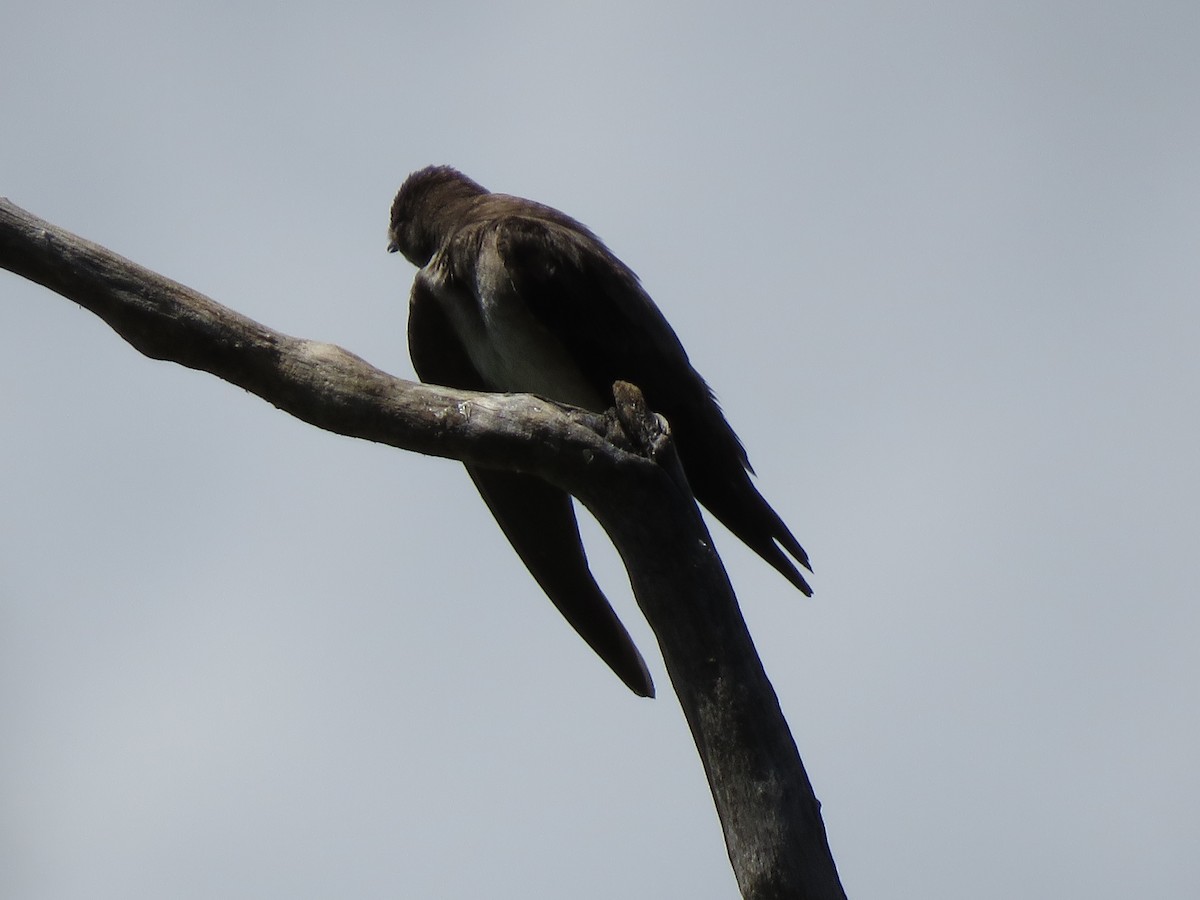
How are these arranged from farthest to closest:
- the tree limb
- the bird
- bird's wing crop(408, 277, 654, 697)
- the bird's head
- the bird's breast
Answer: the bird's head
the bird's breast
the bird
bird's wing crop(408, 277, 654, 697)
the tree limb

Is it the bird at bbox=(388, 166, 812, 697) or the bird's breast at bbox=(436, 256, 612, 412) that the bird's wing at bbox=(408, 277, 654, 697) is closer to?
the bird at bbox=(388, 166, 812, 697)

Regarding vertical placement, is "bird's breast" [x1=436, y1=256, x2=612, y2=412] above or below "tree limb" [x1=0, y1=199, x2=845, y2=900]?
above

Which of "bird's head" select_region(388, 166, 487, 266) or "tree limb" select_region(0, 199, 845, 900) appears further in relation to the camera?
"bird's head" select_region(388, 166, 487, 266)

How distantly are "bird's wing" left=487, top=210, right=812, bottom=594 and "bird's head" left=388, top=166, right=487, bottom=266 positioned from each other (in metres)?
1.13

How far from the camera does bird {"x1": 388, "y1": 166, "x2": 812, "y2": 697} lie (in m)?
5.04

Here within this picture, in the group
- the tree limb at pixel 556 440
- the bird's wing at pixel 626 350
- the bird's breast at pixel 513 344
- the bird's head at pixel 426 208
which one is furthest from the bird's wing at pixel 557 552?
the tree limb at pixel 556 440

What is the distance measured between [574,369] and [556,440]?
1704 mm

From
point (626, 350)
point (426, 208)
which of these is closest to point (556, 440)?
point (626, 350)

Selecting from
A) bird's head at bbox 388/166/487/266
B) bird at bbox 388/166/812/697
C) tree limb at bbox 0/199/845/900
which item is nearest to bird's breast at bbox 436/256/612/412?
bird at bbox 388/166/812/697

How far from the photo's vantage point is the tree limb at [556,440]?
325 centimetres

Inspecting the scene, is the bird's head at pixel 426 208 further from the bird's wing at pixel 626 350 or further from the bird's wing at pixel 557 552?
the bird's wing at pixel 626 350

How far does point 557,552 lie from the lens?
206 inches

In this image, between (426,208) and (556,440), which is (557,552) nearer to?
(556,440)

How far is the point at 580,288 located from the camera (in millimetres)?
5188
